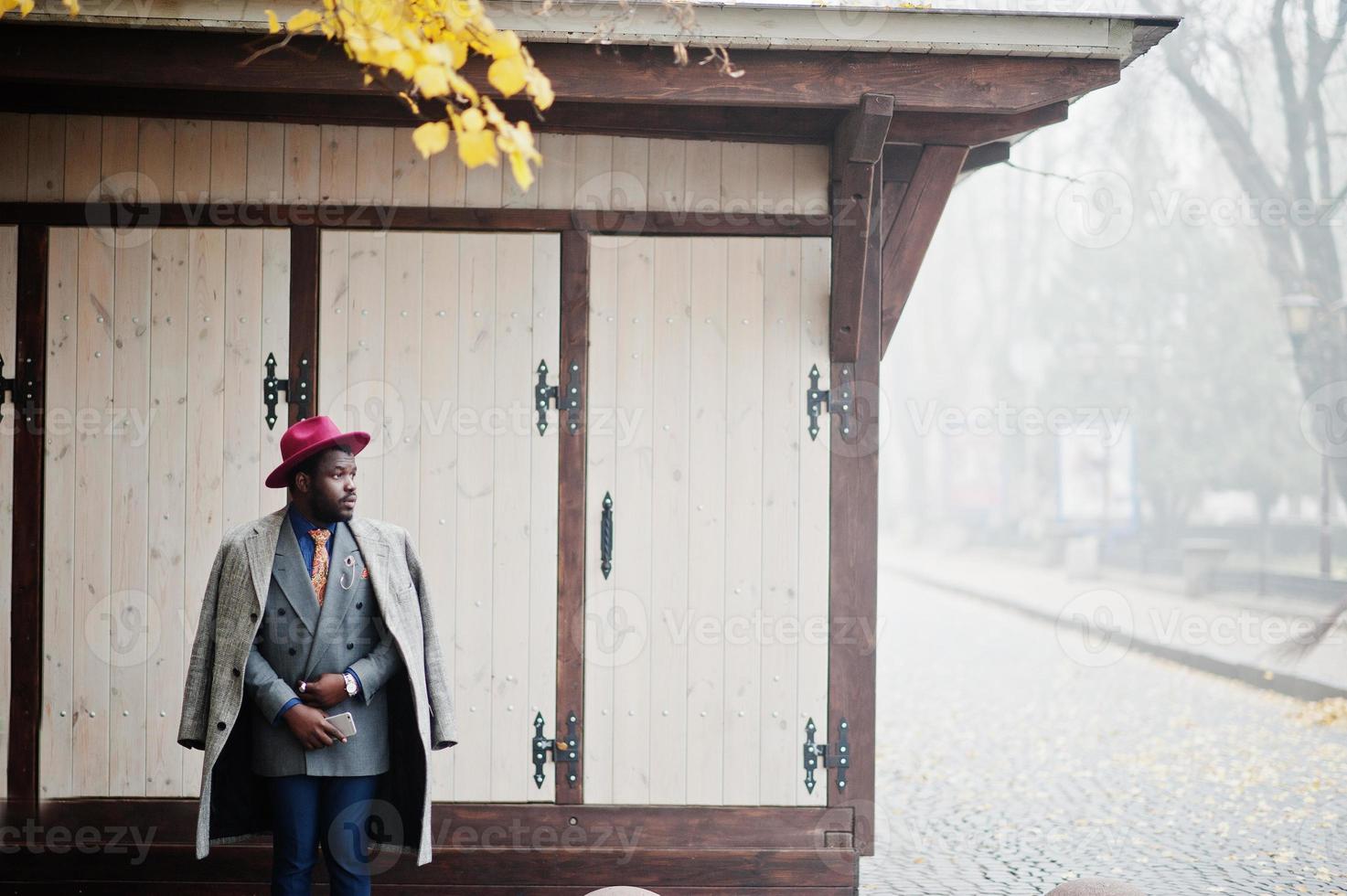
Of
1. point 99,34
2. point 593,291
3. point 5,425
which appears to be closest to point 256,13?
point 99,34

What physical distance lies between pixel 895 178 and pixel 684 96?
121 cm

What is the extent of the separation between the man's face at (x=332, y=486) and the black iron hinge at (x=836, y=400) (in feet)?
6.74

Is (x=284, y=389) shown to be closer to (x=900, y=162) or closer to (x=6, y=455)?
(x=6, y=455)

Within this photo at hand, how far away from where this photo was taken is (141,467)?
4914mm

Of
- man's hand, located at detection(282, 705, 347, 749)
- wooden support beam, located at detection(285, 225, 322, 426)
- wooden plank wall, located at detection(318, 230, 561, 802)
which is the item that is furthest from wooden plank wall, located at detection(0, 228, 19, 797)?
man's hand, located at detection(282, 705, 347, 749)

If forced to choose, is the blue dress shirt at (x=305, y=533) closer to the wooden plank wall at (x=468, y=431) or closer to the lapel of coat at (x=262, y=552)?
the lapel of coat at (x=262, y=552)

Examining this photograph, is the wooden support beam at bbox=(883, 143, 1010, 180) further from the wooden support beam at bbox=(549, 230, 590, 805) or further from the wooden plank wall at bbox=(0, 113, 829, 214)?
the wooden support beam at bbox=(549, 230, 590, 805)

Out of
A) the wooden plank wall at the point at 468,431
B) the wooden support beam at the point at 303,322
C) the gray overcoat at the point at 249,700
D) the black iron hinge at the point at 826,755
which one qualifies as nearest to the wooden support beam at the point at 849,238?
the wooden plank wall at the point at 468,431

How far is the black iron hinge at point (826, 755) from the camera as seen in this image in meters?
4.93

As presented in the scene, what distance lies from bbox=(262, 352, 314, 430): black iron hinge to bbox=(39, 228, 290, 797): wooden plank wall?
43mm

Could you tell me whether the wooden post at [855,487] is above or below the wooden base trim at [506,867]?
above

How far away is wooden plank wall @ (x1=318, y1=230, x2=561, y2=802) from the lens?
195 inches

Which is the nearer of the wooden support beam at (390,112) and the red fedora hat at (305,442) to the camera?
the red fedora hat at (305,442)

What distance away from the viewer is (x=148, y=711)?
488 centimetres
